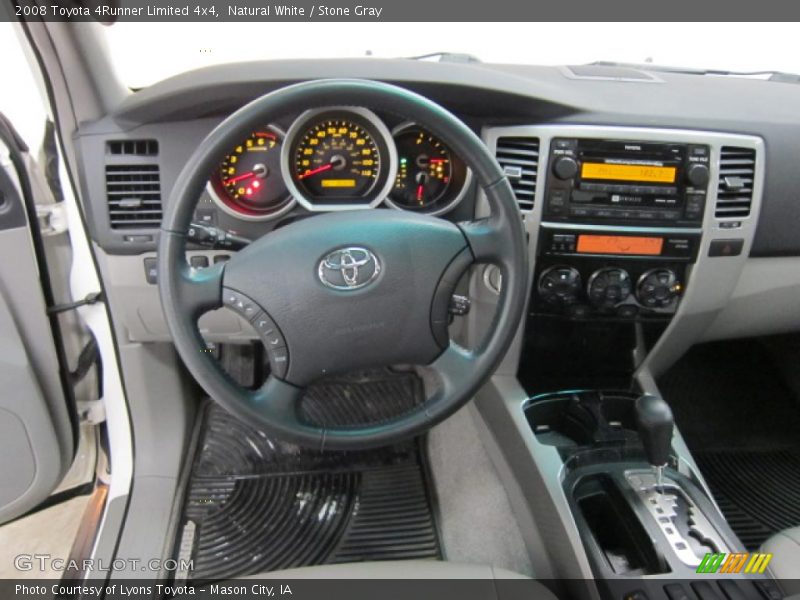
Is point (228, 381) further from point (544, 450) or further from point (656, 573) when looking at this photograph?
point (656, 573)

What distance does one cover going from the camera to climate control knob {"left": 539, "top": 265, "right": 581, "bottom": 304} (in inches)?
53.6

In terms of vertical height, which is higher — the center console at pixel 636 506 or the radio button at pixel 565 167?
the radio button at pixel 565 167

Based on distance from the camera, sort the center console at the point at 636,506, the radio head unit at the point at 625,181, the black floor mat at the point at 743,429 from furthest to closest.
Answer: the black floor mat at the point at 743,429 → the radio head unit at the point at 625,181 → the center console at the point at 636,506

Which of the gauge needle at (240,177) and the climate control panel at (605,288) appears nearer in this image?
the gauge needle at (240,177)

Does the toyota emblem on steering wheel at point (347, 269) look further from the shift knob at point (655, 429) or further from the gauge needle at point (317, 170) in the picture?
the shift knob at point (655, 429)

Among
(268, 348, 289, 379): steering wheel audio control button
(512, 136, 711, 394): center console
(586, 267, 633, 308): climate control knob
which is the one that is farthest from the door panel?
(586, 267, 633, 308): climate control knob

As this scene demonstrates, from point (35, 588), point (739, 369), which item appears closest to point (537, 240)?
point (739, 369)

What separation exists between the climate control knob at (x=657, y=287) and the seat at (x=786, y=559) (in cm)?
54

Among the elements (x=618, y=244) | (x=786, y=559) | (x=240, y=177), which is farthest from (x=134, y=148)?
(x=786, y=559)

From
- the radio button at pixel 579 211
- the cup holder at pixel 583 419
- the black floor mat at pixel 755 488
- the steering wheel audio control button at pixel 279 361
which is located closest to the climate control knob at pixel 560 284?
the radio button at pixel 579 211

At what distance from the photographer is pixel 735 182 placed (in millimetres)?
1302

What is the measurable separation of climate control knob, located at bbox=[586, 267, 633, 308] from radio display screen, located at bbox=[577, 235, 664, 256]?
0.05 meters

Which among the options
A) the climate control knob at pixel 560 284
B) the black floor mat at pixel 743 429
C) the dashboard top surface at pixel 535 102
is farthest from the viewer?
the black floor mat at pixel 743 429

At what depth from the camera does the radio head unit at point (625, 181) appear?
126cm
